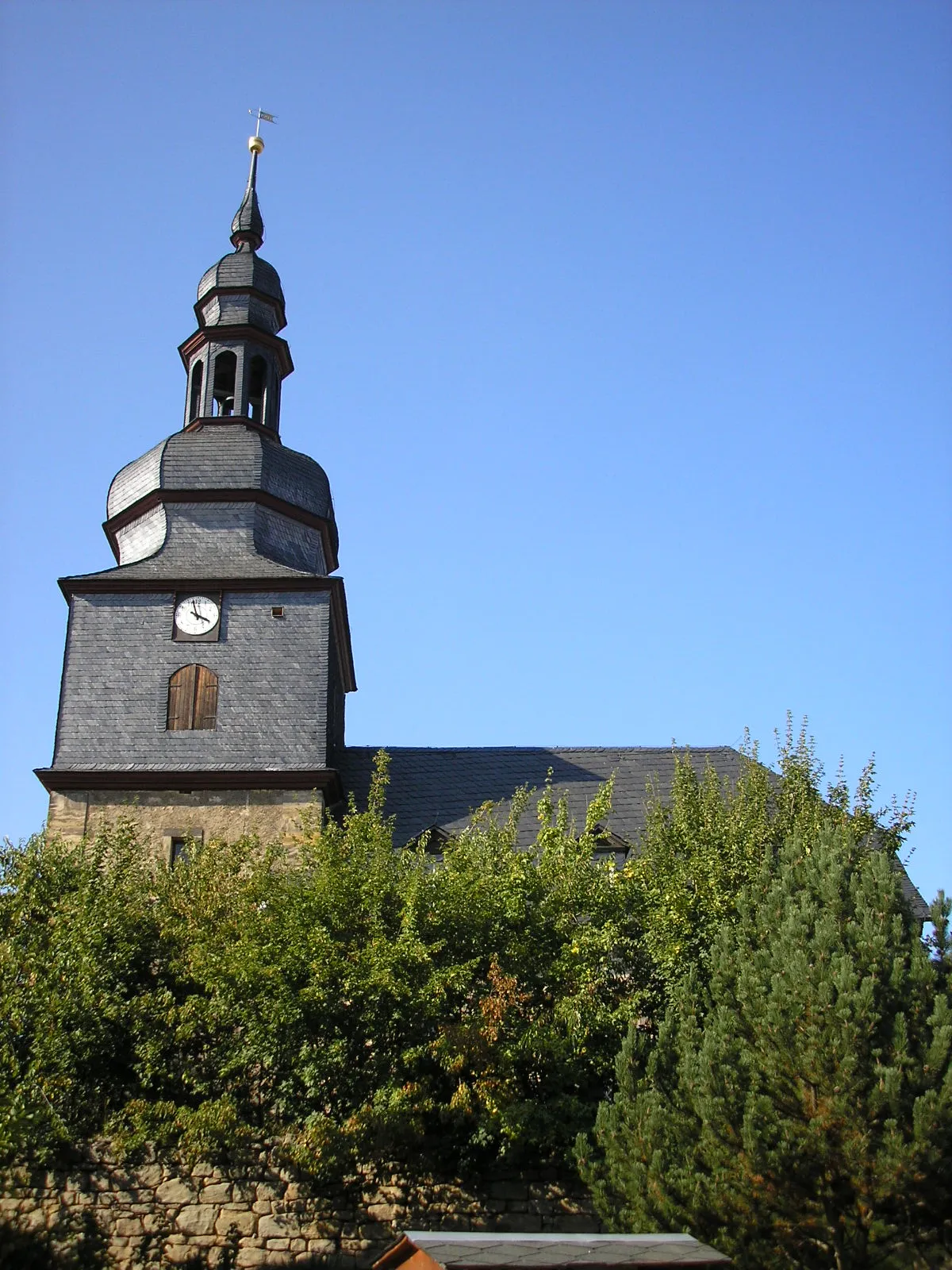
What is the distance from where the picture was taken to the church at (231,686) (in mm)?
23344

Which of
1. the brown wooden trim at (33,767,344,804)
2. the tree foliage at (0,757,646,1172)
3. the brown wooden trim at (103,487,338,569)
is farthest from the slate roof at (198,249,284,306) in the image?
the tree foliage at (0,757,646,1172)

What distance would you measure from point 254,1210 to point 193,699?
9694 mm

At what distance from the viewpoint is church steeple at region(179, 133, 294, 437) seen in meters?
28.0

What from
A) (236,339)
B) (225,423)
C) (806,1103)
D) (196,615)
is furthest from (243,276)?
(806,1103)

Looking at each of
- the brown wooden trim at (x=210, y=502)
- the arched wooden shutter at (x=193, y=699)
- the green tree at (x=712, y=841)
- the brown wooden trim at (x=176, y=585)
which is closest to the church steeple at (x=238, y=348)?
the brown wooden trim at (x=210, y=502)

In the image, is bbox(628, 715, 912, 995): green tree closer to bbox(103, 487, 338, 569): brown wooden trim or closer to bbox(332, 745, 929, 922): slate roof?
bbox(332, 745, 929, 922): slate roof

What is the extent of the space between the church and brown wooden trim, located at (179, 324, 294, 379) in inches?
51.3

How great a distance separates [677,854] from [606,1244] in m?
8.94

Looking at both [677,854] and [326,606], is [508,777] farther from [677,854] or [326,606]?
[677,854]

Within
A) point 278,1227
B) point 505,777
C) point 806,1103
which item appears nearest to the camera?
point 806,1103

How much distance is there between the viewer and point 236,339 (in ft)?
92.9

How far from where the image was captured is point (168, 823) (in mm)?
23250

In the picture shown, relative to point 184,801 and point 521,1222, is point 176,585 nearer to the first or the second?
point 184,801

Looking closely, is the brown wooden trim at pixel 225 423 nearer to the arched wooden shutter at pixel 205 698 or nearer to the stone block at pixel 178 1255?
the arched wooden shutter at pixel 205 698
